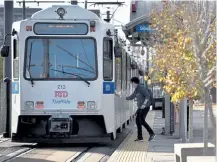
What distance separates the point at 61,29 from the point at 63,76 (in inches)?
51.0

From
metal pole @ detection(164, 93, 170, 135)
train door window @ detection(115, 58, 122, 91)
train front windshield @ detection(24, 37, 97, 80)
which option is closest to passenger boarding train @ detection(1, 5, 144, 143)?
train front windshield @ detection(24, 37, 97, 80)

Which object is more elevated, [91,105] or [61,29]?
[61,29]

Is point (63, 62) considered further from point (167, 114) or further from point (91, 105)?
point (167, 114)

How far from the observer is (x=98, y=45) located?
58.4ft

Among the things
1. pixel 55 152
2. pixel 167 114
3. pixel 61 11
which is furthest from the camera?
pixel 167 114

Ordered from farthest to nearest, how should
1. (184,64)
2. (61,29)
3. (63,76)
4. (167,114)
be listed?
(167,114) < (61,29) < (63,76) < (184,64)

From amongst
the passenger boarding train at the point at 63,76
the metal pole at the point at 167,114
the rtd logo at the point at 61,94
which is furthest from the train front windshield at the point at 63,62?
the metal pole at the point at 167,114

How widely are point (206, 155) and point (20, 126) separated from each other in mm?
7747

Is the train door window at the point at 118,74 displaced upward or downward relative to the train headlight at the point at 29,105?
upward

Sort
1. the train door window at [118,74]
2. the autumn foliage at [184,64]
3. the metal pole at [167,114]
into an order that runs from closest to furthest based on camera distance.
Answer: the autumn foliage at [184,64] → the train door window at [118,74] → the metal pole at [167,114]

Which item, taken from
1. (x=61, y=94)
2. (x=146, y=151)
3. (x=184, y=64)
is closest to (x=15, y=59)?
(x=61, y=94)

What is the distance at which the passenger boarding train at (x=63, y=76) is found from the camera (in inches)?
694

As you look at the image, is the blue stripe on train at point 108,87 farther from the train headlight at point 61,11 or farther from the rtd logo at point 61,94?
the train headlight at point 61,11

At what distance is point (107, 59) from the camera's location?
17984mm
